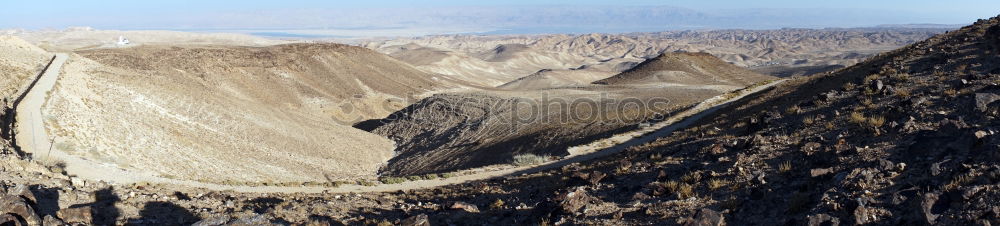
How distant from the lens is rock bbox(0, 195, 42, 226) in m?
7.88

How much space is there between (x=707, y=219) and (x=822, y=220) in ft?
4.28

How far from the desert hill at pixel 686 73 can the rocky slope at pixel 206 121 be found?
76.5 feet

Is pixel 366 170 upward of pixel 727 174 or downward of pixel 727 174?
downward

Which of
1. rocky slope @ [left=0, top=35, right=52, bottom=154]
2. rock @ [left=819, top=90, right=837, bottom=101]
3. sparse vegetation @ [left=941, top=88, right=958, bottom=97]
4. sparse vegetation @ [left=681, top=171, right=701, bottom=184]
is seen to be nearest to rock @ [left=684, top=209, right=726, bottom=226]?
sparse vegetation @ [left=681, top=171, right=701, bottom=184]

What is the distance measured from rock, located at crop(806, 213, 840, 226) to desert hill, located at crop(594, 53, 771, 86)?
4278 centimetres

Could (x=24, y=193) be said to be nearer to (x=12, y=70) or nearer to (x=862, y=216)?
(x=862, y=216)

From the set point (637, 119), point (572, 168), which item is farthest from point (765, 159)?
point (637, 119)

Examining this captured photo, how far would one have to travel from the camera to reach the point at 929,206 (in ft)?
21.1

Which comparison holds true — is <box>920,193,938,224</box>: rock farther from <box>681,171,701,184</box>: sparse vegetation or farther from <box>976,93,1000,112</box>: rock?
<box>976,93,1000,112</box>: rock

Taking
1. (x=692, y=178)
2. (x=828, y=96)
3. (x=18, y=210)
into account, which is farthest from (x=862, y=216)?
(x=18, y=210)

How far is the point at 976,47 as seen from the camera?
17.2m

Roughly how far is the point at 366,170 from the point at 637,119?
1195 cm

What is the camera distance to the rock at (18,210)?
25.8 ft

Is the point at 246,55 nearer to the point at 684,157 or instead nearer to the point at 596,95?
the point at 596,95
